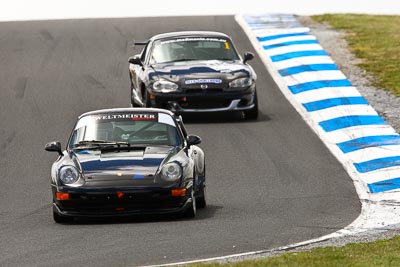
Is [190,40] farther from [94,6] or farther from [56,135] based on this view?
[94,6]

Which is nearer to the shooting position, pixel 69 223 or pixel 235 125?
pixel 69 223

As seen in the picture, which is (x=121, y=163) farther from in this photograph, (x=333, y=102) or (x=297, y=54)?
(x=297, y=54)

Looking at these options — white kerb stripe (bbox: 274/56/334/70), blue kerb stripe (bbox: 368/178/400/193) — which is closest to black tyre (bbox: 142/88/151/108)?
white kerb stripe (bbox: 274/56/334/70)

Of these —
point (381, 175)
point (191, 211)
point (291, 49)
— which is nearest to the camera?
point (191, 211)

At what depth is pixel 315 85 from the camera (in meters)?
24.2

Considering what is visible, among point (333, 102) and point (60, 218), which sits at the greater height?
point (60, 218)

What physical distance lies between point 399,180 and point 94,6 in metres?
21.3

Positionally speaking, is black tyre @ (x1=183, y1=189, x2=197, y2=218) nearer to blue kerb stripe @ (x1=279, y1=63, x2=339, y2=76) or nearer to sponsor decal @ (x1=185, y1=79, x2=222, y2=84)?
sponsor decal @ (x1=185, y1=79, x2=222, y2=84)

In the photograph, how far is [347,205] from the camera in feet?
48.4

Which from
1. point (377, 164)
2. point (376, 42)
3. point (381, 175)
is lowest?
point (376, 42)

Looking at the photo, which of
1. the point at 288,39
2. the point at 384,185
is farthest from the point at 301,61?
the point at 384,185

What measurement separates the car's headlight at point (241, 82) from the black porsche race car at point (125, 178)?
6725 mm

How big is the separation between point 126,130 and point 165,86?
6.60 meters

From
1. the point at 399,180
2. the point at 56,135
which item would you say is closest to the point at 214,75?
the point at 56,135
